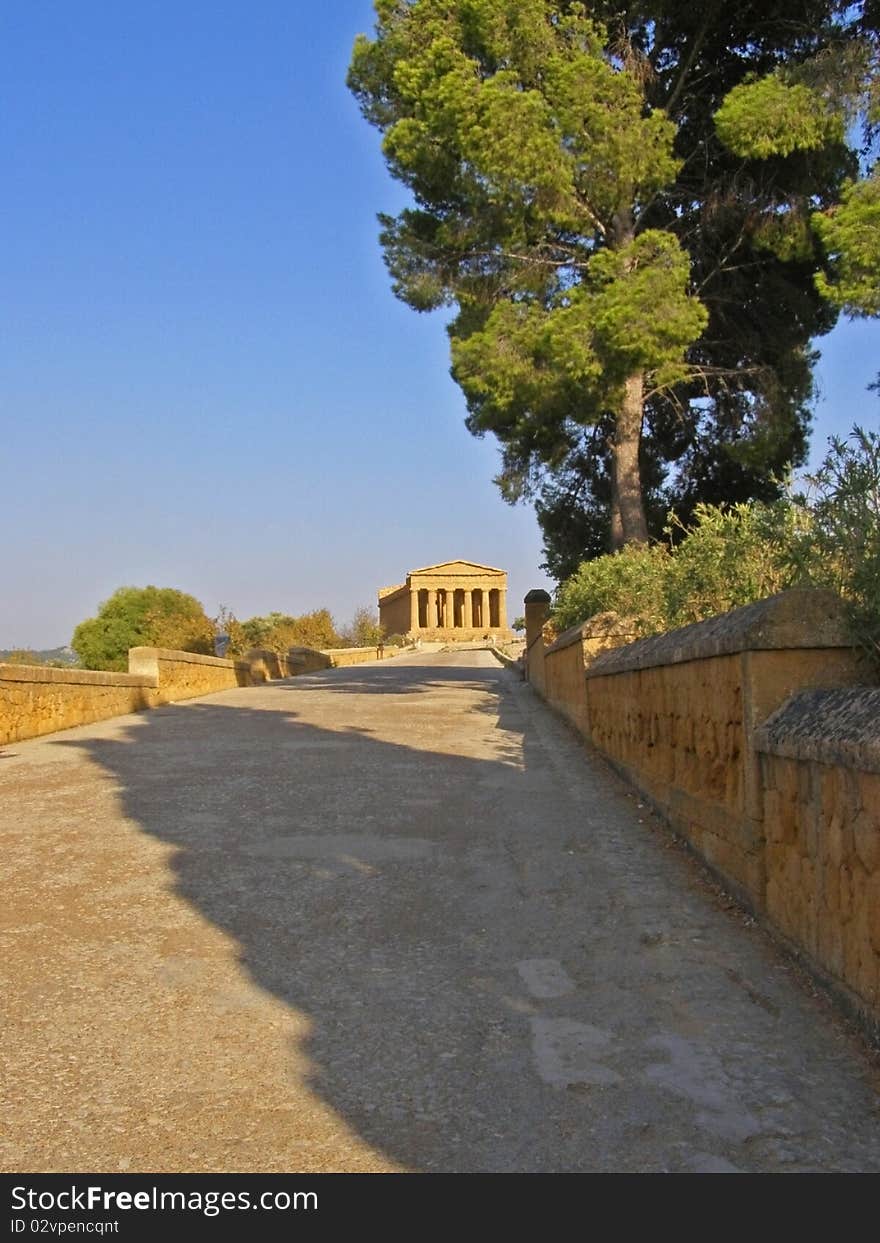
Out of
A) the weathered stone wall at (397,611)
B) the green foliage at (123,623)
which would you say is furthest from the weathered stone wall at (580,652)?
the weathered stone wall at (397,611)

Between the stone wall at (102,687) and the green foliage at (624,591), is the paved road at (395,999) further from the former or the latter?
the stone wall at (102,687)

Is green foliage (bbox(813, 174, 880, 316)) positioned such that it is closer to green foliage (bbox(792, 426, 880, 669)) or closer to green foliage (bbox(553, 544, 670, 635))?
green foliage (bbox(553, 544, 670, 635))

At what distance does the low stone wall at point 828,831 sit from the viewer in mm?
3658

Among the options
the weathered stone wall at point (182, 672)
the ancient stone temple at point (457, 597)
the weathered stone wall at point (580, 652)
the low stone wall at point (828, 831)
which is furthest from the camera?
the ancient stone temple at point (457, 597)

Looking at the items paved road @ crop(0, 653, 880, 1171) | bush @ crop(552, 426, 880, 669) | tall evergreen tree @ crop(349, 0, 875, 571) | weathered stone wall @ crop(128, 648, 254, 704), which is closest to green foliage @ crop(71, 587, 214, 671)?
weathered stone wall @ crop(128, 648, 254, 704)

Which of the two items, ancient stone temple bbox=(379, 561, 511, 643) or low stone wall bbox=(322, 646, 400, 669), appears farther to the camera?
ancient stone temple bbox=(379, 561, 511, 643)

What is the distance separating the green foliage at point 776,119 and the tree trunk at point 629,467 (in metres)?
3.63

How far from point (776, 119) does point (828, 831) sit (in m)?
13.9

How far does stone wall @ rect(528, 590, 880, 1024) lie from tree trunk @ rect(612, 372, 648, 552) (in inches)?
410

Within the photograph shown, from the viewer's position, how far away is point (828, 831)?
405 cm

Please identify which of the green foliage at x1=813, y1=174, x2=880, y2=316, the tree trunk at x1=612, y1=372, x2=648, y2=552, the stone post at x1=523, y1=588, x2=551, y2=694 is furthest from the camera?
the stone post at x1=523, y1=588, x2=551, y2=694

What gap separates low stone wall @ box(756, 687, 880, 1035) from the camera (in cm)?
366
